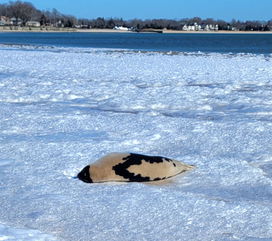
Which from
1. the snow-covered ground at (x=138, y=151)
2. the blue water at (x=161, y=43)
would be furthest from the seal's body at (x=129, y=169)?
the blue water at (x=161, y=43)

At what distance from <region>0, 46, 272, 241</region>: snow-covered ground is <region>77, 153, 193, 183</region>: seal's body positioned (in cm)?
13

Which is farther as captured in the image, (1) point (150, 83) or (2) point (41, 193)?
(1) point (150, 83)

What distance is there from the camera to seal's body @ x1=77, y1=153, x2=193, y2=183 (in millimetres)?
6004

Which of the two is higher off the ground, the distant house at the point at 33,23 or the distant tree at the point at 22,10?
the distant tree at the point at 22,10

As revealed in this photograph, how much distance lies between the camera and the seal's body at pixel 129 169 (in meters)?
6.00

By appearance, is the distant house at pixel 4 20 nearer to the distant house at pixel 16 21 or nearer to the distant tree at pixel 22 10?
the distant house at pixel 16 21

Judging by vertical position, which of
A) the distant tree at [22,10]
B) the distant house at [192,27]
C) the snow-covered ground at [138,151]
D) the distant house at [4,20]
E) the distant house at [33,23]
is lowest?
the distant house at [192,27]

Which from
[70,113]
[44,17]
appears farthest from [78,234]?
[44,17]

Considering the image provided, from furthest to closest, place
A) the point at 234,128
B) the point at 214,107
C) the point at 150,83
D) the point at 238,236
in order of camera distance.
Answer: the point at 150,83, the point at 214,107, the point at 234,128, the point at 238,236

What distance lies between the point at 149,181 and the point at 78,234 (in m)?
1.67

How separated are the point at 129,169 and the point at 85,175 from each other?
44cm

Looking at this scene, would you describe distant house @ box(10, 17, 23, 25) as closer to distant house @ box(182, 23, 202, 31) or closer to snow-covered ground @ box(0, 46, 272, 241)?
distant house @ box(182, 23, 202, 31)

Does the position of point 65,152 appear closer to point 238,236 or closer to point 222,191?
point 222,191

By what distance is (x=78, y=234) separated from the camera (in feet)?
14.8
